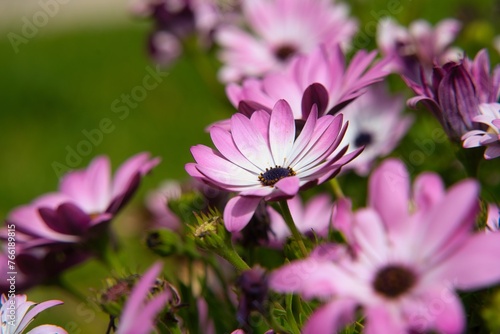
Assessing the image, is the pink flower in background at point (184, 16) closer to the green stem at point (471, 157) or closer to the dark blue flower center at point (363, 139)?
the dark blue flower center at point (363, 139)

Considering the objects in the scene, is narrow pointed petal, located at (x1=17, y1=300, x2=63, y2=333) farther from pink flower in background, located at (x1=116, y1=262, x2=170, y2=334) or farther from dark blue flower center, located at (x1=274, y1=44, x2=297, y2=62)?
dark blue flower center, located at (x1=274, y1=44, x2=297, y2=62)

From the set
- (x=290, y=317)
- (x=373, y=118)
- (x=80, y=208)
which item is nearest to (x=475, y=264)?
(x=290, y=317)

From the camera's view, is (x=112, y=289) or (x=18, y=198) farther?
(x=18, y=198)

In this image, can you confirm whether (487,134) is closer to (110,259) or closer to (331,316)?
(331,316)

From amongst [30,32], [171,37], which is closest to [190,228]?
[171,37]

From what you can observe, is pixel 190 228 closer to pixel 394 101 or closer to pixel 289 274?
pixel 289 274

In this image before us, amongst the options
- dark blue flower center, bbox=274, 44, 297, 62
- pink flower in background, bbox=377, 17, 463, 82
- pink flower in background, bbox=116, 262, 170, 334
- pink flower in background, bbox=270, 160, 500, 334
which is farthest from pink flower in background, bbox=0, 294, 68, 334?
dark blue flower center, bbox=274, 44, 297, 62
